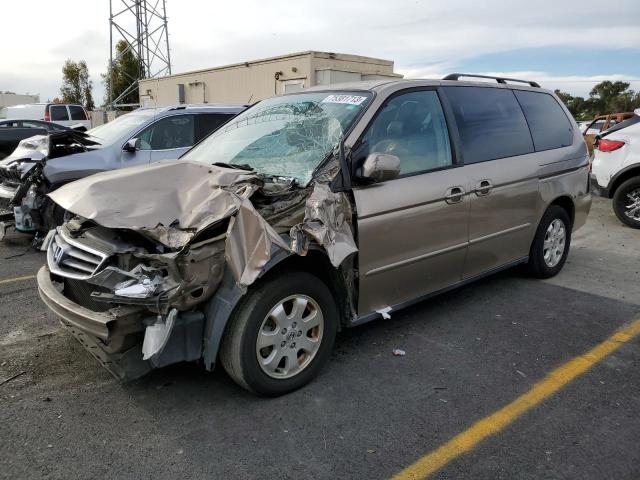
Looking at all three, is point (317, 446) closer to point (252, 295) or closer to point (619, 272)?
point (252, 295)

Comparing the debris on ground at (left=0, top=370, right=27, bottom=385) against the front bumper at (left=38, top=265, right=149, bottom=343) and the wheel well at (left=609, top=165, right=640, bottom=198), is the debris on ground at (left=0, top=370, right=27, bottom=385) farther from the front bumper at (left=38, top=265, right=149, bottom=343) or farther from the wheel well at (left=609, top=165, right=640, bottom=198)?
the wheel well at (left=609, top=165, right=640, bottom=198)

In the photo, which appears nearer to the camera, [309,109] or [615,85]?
[309,109]

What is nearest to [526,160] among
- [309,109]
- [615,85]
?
[309,109]

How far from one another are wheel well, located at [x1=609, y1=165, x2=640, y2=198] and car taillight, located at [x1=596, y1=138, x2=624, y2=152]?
1.42 feet

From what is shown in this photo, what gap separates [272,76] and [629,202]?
1107cm

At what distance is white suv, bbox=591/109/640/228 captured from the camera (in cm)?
812

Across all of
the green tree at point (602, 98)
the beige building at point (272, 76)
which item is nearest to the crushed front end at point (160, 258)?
the beige building at point (272, 76)

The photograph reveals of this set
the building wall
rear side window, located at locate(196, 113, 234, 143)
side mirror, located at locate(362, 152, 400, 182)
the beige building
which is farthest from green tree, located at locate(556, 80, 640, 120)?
the building wall

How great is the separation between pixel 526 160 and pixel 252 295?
3.02 meters

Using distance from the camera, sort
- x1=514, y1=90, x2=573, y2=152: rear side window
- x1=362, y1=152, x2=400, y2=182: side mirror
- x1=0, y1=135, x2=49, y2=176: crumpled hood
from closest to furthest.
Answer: x1=362, y1=152, x2=400, y2=182: side mirror, x1=514, y1=90, x2=573, y2=152: rear side window, x1=0, y1=135, x2=49, y2=176: crumpled hood

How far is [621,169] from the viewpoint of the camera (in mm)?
8219

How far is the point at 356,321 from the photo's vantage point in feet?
Answer: 11.5

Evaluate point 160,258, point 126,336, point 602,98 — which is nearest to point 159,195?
point 160,258

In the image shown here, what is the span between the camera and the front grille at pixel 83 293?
281 cm
